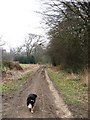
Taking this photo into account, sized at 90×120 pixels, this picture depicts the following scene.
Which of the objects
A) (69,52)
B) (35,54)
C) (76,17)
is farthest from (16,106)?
(35,54)

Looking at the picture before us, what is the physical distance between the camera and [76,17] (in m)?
26.8

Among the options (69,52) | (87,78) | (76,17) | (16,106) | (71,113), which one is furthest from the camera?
(69,52)

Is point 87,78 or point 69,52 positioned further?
point 69,52

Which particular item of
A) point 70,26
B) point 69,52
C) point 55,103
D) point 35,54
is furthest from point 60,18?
point 35,54

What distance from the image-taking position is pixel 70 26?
27.7 metres

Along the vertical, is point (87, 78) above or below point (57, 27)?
below

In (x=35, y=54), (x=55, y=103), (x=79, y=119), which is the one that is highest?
(x=79, y=119)

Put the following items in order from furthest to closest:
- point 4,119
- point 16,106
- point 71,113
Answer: point 16,106
point 71,113
point 4,119

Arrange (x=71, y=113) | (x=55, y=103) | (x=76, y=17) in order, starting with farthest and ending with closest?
(x=76, y=17) → (x=55, y=103) → (x=71, y=113)

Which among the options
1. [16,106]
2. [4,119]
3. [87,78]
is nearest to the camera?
[4,119]

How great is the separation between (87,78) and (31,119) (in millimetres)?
12963

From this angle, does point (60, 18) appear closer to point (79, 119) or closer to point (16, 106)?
point (16, 106)

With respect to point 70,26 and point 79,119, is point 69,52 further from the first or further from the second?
point 79,119

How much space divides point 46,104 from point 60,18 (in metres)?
16.1
